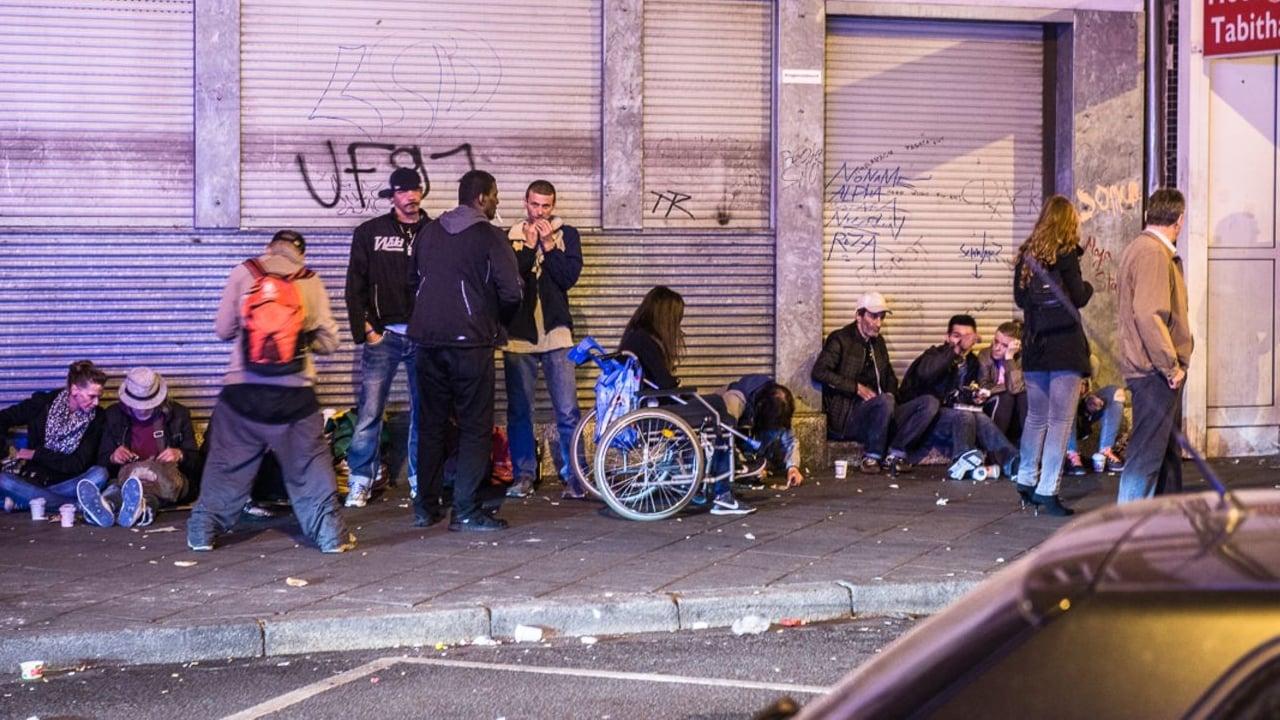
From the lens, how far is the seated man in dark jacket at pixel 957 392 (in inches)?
477

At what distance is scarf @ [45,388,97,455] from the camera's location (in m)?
10.7

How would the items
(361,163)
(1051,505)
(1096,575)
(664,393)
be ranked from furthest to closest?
(361,163)
(664,393)
(1051,505)
(1096,575)

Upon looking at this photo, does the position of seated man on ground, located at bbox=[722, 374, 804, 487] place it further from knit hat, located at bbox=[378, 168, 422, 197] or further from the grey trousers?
the grey trousers

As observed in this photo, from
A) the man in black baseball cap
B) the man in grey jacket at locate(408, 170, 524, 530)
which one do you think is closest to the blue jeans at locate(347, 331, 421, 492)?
the man in black baseball cap

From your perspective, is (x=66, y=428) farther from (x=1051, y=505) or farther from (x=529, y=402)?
(x=1051, y=505)

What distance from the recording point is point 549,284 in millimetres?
Answer: 11375

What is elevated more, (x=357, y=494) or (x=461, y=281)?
(x=461, y=281)

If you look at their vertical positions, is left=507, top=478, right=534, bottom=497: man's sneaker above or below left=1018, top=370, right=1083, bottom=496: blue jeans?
below

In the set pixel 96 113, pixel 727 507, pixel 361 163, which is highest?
pixel 96 113

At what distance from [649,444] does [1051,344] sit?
100 inches

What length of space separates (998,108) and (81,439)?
7.73 metres

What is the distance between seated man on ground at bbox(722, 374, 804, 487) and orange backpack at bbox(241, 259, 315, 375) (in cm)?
322

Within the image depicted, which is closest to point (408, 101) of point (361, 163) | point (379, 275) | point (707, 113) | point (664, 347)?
point (361, 163)

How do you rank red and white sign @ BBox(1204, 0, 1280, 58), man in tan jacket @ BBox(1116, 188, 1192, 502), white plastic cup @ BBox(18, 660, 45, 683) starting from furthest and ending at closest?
red and white sign @ BBox(1204, 0, 1280, 58) → man in tan jacket @ BBox(1116, 188, 1192, 502) → white plastic cup @ BBox(18, 660, 45, 683)
